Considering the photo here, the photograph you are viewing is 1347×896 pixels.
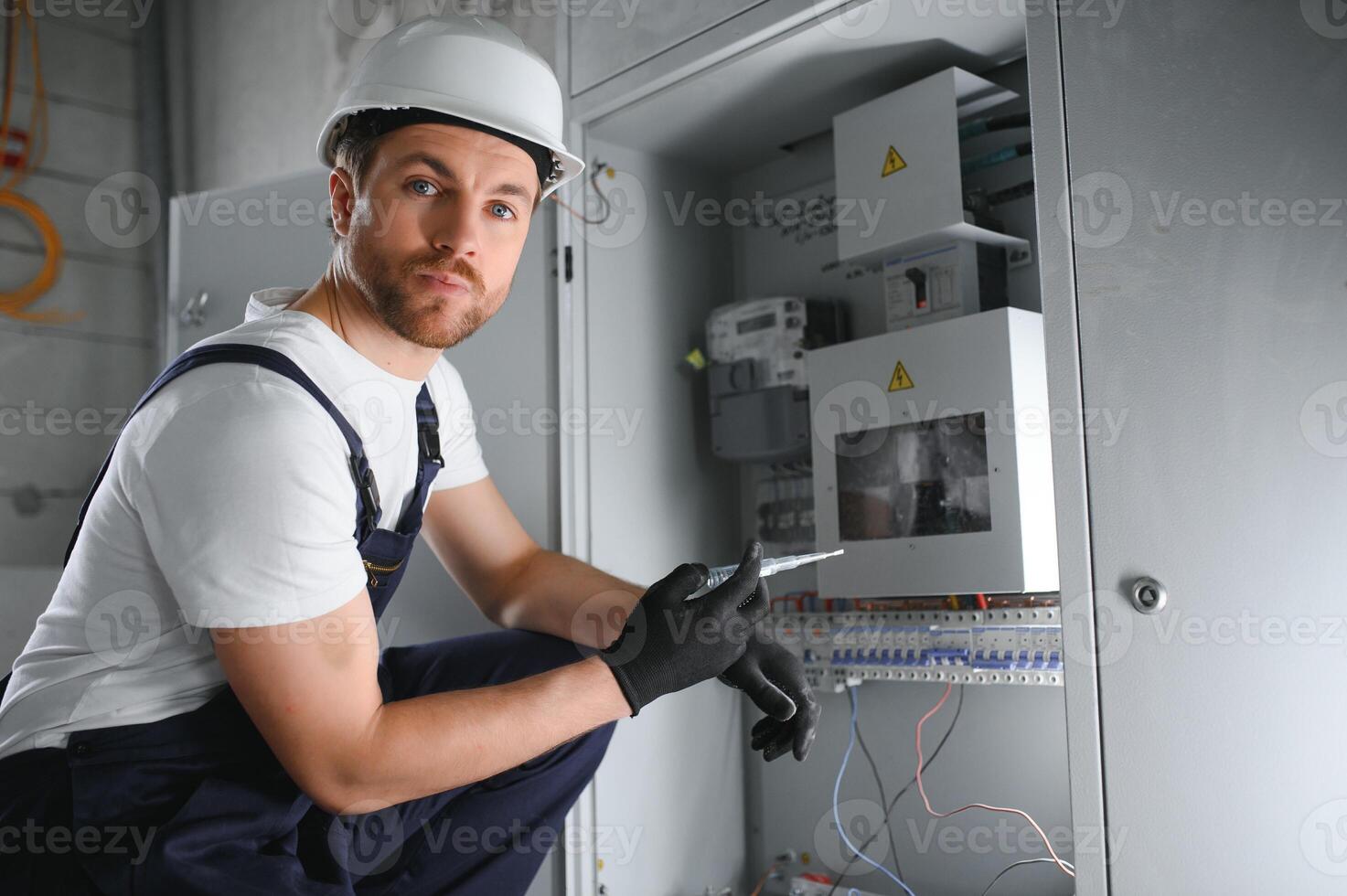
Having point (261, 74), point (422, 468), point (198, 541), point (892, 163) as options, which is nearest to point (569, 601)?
point (422, 468)

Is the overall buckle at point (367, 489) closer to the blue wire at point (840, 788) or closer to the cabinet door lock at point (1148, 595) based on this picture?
the cabinet door lock at point (1148, 595)

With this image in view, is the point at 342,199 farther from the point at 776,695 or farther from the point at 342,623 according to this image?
the point at 776,695

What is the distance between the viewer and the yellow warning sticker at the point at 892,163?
1977mm

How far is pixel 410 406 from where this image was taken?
1.61m

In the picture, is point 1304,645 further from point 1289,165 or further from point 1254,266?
point 1289,165

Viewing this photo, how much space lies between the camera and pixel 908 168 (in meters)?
1.96

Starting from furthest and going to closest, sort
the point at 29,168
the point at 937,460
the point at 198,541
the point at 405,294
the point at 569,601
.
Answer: the point at 29,168 < the point at 937,460 < the point at 569,601 < the point at 405,294 < the point at 198,541

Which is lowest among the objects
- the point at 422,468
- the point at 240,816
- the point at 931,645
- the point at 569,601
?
the point at 240,816

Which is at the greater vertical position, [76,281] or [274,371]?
[76,281]

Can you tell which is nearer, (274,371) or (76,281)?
(274,371)

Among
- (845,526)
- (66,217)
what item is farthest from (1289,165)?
(66,217)

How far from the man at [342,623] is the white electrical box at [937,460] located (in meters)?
0.43

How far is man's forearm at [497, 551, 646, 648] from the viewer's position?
1.71m

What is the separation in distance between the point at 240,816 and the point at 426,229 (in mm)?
812
